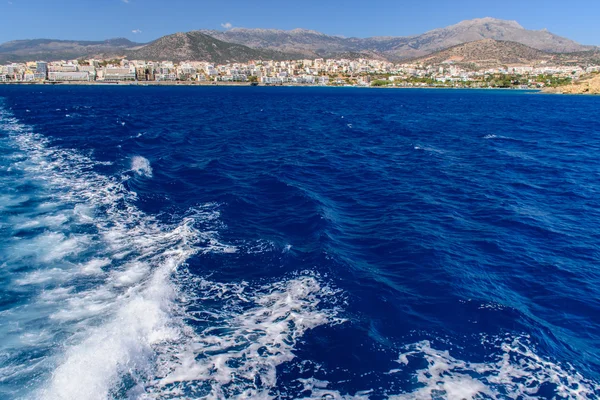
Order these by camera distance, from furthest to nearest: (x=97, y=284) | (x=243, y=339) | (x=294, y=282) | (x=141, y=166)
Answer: (x=141, y=166), (x=294, y=282), (x=97, y=284), (x=243, y=339)

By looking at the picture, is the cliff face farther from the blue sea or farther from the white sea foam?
the white sea foam

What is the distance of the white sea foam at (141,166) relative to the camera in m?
24.9

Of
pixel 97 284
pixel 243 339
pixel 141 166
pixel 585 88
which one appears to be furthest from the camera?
pixel 585 88

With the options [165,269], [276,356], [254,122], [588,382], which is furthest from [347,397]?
[254,122]

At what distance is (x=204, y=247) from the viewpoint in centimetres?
1444

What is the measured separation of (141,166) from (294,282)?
755 inches

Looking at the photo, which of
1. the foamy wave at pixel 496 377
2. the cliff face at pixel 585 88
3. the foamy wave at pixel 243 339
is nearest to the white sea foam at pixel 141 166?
the foamy wave at pixel 243 339

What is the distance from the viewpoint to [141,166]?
86.9ft

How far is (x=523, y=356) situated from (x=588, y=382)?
1.38m

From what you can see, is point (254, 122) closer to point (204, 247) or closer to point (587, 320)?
point (204, 247)

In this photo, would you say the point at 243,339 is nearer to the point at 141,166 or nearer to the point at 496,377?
the point at 496,377

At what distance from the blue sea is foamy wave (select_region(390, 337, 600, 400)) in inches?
1.7

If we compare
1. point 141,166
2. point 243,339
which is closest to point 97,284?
point 243,339

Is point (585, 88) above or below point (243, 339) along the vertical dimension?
above
